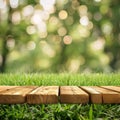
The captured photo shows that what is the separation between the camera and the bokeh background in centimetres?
1747

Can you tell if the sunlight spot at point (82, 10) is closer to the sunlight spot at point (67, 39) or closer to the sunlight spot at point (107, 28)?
the sunlight spot at point (107, 28)

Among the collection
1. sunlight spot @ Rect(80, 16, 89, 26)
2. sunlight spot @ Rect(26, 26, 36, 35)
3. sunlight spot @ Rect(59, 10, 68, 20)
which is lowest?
sunlight spot @ Rect(26, 26, 36, 35)

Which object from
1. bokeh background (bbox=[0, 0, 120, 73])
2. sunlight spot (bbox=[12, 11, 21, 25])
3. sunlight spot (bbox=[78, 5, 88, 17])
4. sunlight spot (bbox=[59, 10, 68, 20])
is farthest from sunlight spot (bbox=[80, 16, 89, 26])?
sunlight spot (bbox=[12, 11, 21, 25])

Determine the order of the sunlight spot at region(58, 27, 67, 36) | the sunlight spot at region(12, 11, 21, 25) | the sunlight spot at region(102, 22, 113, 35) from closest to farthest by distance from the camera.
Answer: the sunlight spot at region(12, 11, 21, 25) → the sunlight spot at region(102, 22, 113, 35) → the sunlight spot at region(58, 27, 67, 36)

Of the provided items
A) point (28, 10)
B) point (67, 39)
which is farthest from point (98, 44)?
point (28, 10)

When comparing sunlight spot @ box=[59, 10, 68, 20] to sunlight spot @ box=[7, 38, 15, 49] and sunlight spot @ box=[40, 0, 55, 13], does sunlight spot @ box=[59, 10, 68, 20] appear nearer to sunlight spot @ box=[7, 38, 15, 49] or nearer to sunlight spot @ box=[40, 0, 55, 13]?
sunlight spot @ box=[40, 0, 55, 13]

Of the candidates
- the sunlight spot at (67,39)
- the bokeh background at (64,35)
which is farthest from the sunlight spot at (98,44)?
the sunlight spot at (67,39)

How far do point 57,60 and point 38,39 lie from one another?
1.67 meters

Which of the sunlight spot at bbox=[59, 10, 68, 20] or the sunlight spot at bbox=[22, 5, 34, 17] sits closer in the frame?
the sunlight spot at bbox=[22, 5, 34, 17]

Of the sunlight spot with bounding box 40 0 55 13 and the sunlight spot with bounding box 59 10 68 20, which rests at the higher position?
the sunlight spot with bounding box 40 0 55 13

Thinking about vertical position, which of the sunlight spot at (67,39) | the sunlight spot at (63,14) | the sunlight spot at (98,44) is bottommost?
the sunlight spot at (98,44)

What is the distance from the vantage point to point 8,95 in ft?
6.40

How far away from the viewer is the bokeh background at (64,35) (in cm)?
1747

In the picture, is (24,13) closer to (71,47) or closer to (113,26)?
(71,47)
